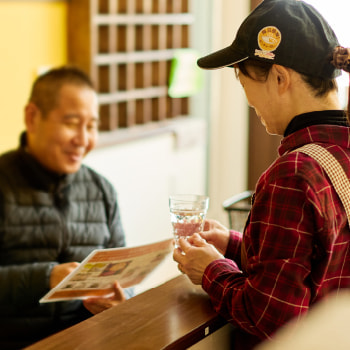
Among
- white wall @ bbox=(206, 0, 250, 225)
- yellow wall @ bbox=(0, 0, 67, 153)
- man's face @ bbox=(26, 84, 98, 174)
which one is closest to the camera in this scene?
man's face @ bbox=(26, 84, 98, 174)

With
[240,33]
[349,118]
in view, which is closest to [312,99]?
[349,118]

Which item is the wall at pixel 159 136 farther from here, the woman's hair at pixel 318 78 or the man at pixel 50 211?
the woman's hair at pixel 318 78

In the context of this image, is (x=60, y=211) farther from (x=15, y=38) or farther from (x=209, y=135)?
(x=209, y=135)

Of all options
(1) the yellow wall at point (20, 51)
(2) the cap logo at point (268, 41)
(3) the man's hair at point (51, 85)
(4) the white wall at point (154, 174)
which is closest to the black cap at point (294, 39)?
(2) the cap logo at point (268, 41)

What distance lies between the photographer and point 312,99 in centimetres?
127

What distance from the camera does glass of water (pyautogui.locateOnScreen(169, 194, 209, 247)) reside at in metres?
1.47

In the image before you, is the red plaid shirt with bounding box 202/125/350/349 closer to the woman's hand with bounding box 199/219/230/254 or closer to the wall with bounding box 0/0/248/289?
the woman's hand with bounding box 199/219/230/254

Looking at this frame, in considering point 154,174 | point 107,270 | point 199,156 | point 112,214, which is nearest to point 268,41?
point 107,270

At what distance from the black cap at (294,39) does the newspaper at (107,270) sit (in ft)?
1.99

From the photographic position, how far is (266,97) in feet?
4.22

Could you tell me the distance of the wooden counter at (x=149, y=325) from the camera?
116 centimetres

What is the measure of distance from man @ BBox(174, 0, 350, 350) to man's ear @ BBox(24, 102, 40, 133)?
1070mm

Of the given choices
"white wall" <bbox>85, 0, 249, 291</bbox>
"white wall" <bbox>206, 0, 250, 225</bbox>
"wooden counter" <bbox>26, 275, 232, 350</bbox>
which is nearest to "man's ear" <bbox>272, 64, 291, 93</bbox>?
"wooden counter" <bbox>26, 275, 232, 350</bbox>

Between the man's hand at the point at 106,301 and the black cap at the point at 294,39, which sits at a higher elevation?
the black cap at the point at 294,39
